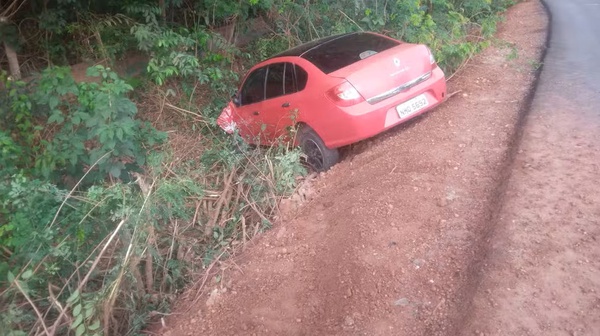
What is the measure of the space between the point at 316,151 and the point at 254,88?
4.99 feet

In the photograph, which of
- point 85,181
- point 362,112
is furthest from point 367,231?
point 85,181

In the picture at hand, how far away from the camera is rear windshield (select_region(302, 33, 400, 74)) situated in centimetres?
592

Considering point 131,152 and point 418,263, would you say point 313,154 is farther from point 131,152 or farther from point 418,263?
point 418,263

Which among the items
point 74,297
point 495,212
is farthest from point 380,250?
point 74,297

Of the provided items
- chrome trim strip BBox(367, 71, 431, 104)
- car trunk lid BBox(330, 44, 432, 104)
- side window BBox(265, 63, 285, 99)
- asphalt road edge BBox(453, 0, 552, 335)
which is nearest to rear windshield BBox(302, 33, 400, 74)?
car trunk lid BBox(330, 44, 432, 104)

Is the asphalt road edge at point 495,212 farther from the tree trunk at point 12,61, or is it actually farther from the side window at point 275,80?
the tree trunk at point 12,61

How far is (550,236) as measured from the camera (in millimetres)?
3832

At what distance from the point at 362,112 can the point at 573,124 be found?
7.98 feet

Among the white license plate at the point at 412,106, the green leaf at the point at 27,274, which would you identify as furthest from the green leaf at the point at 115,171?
the white license plate at the point at 412,106

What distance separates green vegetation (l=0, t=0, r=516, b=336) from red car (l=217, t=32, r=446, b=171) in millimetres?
435

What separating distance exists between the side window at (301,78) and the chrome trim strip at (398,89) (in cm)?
87

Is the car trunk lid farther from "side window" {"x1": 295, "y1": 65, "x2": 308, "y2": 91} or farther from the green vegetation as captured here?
the green vegetation

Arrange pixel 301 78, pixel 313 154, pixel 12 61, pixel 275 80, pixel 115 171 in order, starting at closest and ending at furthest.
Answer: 1. pixel 115 171
2. pixel 301 78
3. pixel 313 154
4. pixel 275 80
5. pixel 12 61

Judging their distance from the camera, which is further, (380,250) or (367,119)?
(367,119)
